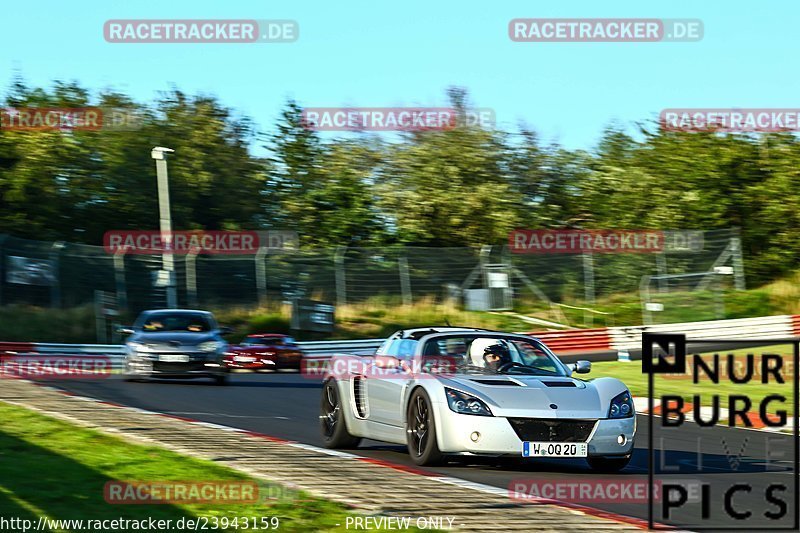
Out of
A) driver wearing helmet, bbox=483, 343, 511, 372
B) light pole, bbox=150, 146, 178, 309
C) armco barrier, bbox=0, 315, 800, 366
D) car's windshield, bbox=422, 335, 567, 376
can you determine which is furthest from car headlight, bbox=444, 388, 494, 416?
light pole, bbox=150, 146, 178, 309

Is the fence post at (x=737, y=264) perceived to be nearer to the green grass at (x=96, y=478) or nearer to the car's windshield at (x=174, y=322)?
the car's windshield at (x=174, y=322)

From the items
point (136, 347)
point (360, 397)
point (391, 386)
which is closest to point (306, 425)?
point (360, 397)

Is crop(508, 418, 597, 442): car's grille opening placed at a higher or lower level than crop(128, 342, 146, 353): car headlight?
higher

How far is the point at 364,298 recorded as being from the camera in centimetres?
3400

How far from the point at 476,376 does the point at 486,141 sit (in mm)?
42313

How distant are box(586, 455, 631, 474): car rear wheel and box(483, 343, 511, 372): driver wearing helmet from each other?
1298 mm

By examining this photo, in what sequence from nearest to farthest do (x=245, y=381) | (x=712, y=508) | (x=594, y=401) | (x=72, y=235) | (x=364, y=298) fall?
1. (x=712, y=508)
2. (x=594, y=401)
3. (x=245, y=381)
4. (x=364, y=298)
5. (x=72, y=235)

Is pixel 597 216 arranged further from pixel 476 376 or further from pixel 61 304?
pixel 476 376

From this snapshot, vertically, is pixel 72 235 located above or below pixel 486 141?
below

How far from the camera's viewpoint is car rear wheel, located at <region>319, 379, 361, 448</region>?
39.4 ft

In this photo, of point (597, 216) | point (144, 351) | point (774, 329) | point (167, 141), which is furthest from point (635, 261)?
point (167, 141)

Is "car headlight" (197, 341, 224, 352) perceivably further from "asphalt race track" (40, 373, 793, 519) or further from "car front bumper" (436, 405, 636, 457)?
"car front bumper" (436, 405, 636, 457)

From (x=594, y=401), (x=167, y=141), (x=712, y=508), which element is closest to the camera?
(x=712, y=508)

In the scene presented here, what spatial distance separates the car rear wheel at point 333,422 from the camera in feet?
39.4
